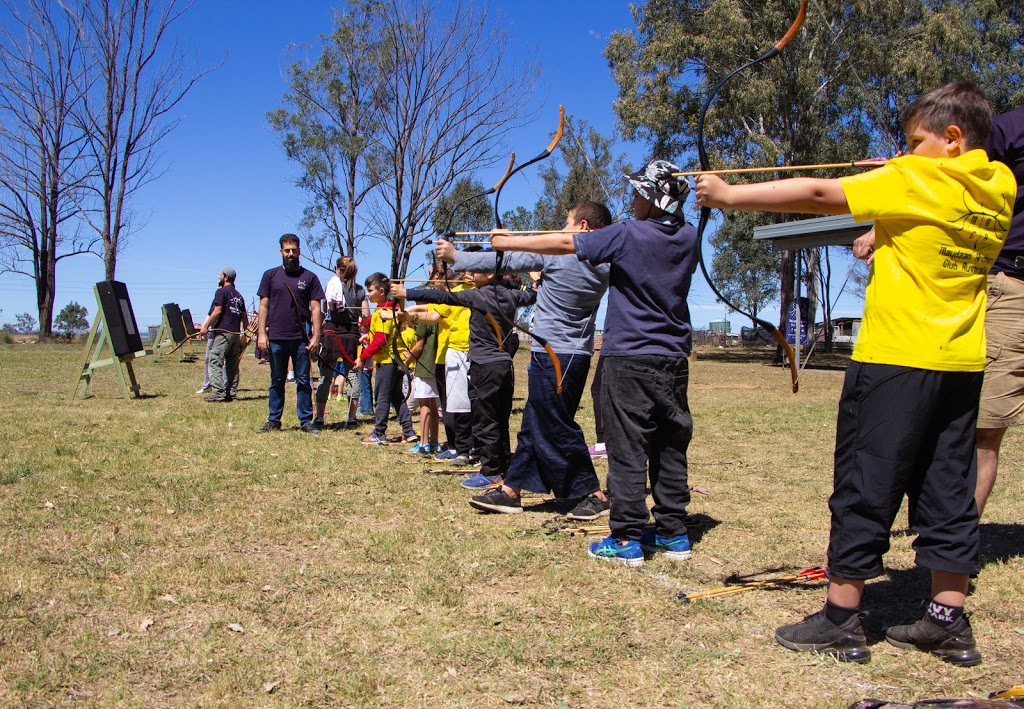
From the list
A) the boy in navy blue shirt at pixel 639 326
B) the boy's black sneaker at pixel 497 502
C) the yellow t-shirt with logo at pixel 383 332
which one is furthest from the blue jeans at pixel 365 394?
the boy in navy blue shirt at pixel 639 326

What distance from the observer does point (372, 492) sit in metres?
5.56

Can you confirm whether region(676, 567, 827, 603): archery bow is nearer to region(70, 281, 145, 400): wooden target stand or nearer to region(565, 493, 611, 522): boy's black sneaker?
region(565, 493, 611, 522): boy's black sneaker

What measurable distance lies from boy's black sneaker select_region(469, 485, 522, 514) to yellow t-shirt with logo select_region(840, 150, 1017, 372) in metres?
2.71

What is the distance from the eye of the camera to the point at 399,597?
3.47 m

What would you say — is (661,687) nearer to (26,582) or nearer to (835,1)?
(26,582)

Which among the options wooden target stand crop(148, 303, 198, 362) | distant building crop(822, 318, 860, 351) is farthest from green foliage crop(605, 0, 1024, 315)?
distant building crop(822, 318, 860, 351)

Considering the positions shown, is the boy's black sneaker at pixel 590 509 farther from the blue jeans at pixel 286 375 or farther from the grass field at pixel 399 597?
the blue jeans at pixel 286 375

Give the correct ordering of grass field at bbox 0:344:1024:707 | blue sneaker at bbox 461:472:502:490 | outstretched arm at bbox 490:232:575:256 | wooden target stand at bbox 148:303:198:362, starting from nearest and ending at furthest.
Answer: grass field at bbox 0:344:1024:707 → outstretched arm at bbox 490:232:575:256 → blue sneaker at bbox 461:472:502:490 → wooden target stand at bbox 148:303:198:362

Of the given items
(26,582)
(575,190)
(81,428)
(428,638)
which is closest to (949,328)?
(428,638)

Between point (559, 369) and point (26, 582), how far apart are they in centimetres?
272

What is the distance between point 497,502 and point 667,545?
4.12ft

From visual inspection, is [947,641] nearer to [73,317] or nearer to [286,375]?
[286,375]

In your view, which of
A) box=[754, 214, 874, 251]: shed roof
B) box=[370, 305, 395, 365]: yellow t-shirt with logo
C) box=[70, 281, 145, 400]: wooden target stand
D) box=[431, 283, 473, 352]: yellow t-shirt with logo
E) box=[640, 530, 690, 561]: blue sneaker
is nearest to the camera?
box=[640, 530, 690, 561]: blue sneaker

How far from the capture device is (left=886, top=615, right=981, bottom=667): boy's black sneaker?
2.82m
